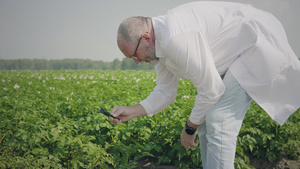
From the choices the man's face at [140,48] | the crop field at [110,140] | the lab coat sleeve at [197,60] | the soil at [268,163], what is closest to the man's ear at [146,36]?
the man's face at [140,48]

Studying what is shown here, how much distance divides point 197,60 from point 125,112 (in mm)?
966

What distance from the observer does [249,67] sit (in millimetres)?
1812

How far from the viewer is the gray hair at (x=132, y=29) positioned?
5.61 ft

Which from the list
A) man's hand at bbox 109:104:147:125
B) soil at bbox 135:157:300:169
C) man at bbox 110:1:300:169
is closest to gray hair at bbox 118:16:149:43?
man at bbox 110:1:300:169

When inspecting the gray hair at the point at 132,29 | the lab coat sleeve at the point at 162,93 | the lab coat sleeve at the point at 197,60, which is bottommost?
the lab coat sleeve at the point at 162,93

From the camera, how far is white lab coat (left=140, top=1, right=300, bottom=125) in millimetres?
1678

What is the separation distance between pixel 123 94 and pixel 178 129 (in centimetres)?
261

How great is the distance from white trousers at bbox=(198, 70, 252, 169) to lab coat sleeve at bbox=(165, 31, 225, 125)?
0.09 m

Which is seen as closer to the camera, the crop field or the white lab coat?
the white lab coat

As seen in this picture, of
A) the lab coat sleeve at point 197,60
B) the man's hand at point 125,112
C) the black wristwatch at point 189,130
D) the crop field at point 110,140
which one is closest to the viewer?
the lab coat sleeve at point 197,60

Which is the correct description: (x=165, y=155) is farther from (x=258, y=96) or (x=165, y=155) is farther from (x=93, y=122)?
(x=258, y=96)

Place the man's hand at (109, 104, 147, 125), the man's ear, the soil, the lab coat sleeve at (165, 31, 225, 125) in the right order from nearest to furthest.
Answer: the lab coat sleeve at (165, 31, 225, 125) < the man's ear < the man's hand at (109, 104, 147, 125) < the soil

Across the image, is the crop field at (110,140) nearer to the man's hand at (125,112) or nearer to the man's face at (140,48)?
the man's hand at (125,112)

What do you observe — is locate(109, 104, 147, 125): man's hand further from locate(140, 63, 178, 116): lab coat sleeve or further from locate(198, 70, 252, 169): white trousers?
locate(198, 70, 252, 169): white trousers
